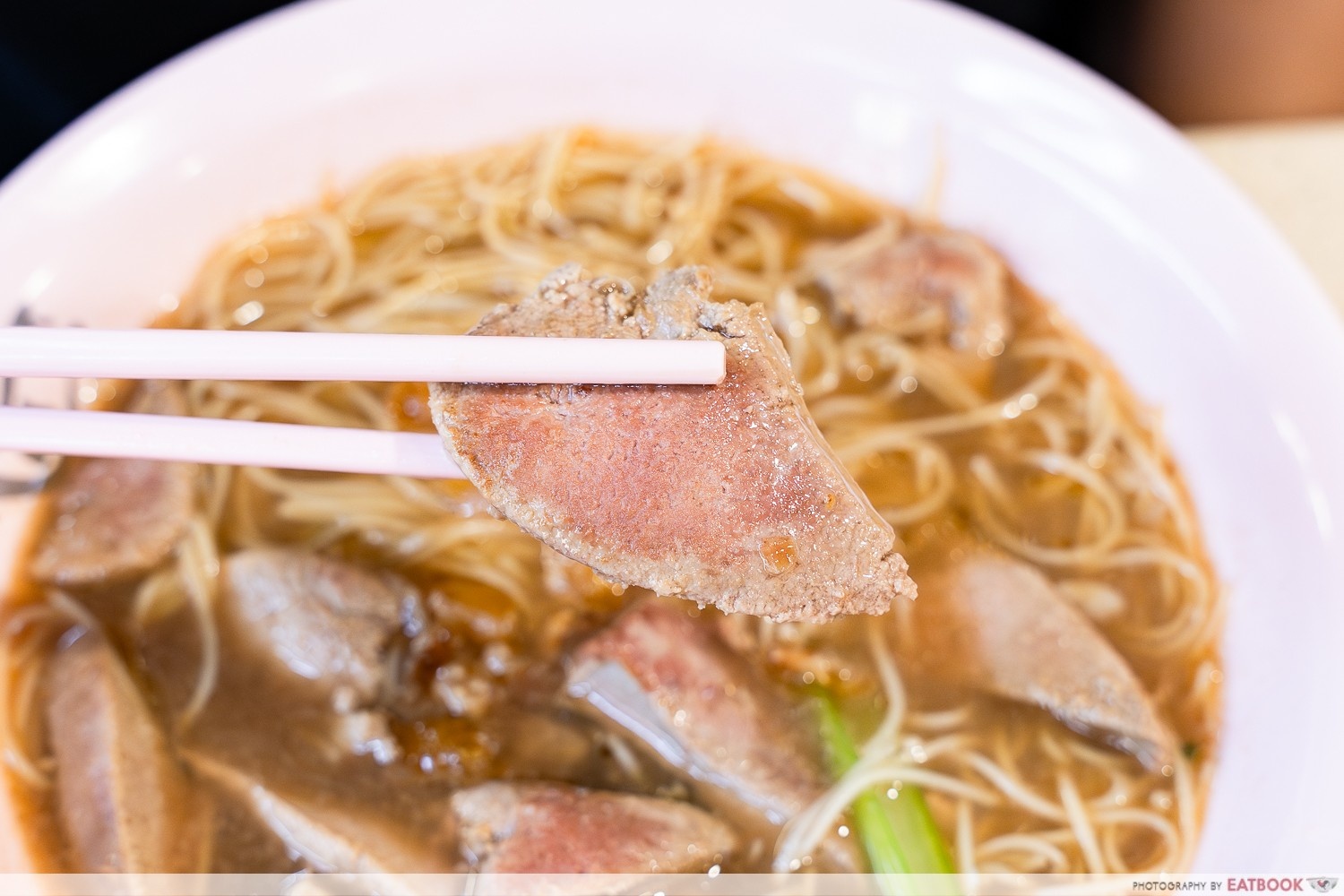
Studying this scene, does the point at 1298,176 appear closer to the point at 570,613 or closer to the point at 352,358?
the point at 570,613

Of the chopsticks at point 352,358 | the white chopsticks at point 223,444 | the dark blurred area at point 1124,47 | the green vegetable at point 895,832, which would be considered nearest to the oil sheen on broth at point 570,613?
the green vegetable at point 895,832

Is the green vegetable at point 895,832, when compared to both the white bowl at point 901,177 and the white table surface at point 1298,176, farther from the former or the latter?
the white table surface at point 1298,176

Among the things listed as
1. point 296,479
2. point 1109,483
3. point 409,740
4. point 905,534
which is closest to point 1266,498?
point 1109,483

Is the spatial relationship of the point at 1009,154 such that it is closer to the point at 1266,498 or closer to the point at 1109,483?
the point at 1109,483

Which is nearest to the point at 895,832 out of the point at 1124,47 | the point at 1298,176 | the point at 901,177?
the point at 901,177

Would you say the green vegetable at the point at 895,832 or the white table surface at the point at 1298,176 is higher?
the white table surface at the point at 1298,176
